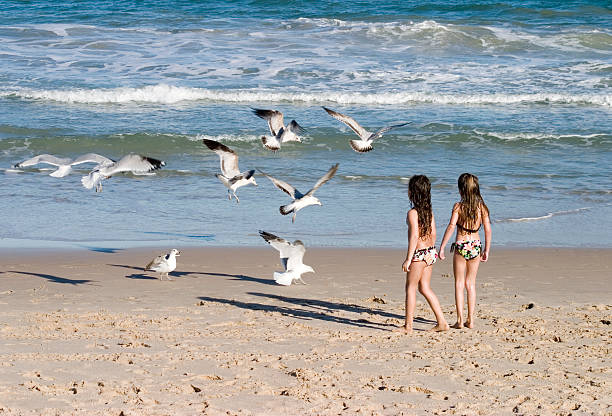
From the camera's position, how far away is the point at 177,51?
947 inches

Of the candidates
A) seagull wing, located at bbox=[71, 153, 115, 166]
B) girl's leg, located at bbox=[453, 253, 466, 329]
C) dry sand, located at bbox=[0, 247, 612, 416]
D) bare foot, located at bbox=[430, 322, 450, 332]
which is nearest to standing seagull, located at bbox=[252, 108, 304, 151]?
dry sand, located at bbox=[0, 247, 612, 416]

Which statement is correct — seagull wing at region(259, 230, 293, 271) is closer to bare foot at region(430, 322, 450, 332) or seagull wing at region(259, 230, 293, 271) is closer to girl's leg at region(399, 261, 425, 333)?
girl's leg at region(399, 261, 425, 333)

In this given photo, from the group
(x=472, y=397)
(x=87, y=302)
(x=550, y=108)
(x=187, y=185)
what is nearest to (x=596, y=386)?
(x=472, y=397)

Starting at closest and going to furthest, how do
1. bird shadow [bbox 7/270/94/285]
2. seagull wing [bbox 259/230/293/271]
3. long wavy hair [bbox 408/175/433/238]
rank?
long wavy hair [bbox 408/175/433/238], seagull wing [bbox 259/230/293/271], bird shadow [bbox 7/270/94/285]

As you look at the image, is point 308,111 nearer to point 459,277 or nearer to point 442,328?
point 459,277

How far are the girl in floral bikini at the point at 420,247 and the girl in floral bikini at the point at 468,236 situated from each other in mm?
121

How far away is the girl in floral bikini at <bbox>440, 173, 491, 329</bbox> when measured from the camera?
6371mm

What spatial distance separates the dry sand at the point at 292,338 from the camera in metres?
4.94

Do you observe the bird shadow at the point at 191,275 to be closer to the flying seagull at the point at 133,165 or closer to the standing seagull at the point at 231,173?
the flying seagull at the point at 133,165

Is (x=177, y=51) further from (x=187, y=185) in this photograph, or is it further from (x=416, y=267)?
(x=416, y=267)

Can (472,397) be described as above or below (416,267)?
below

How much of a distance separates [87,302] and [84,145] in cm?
896

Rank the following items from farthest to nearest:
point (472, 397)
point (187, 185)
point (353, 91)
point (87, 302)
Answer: point (353, 91)
point (187, 185)
point (87, 302)
point (472, 397)

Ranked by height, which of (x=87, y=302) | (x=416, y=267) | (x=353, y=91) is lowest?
(x=87, y=302)
